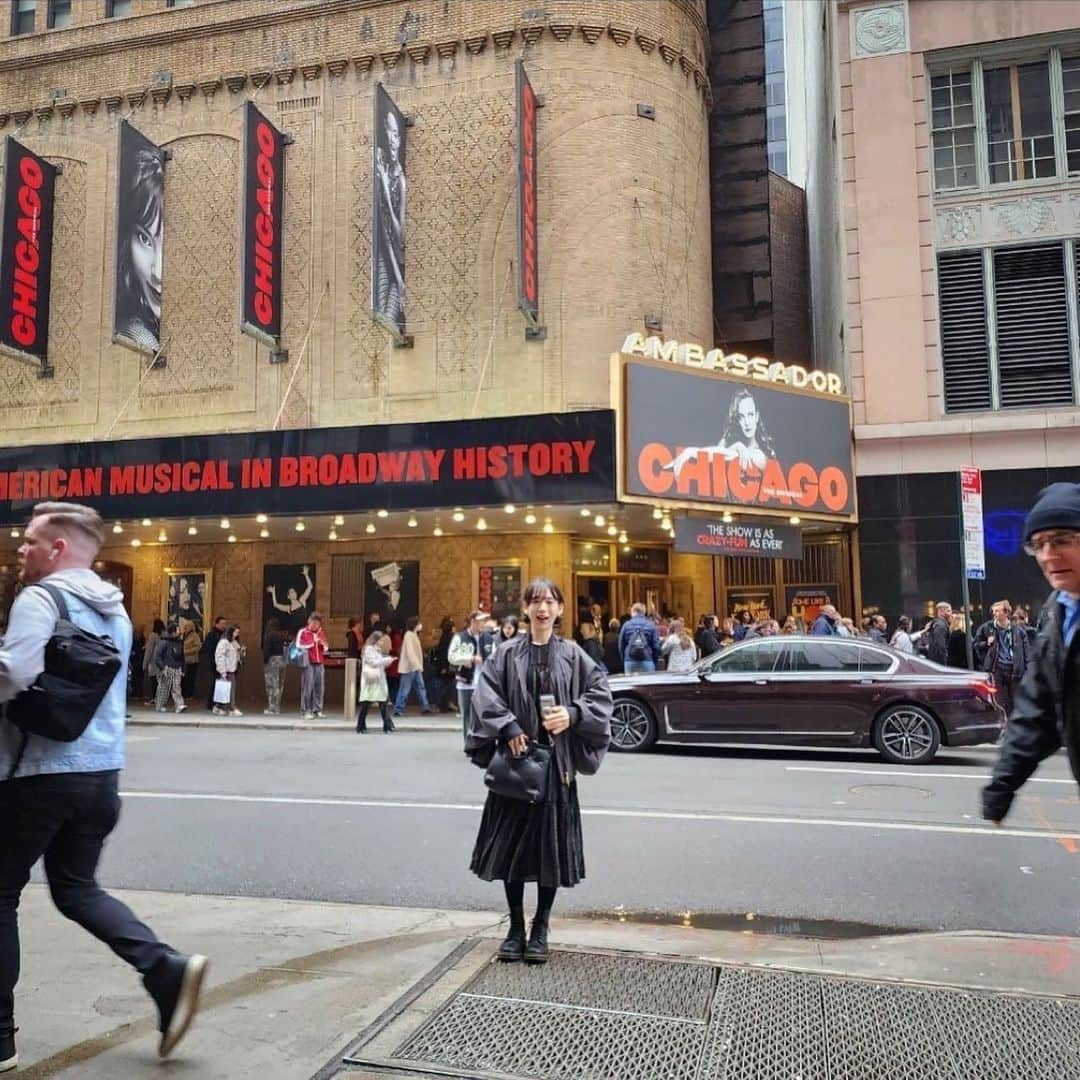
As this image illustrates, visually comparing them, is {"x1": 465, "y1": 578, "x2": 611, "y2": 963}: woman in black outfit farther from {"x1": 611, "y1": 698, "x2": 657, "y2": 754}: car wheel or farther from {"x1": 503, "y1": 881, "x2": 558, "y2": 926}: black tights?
{"x1": 611, "y1": 698, "x2": 657, "y2": 754}: car wheel

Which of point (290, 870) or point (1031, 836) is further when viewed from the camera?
point (1031, 836)

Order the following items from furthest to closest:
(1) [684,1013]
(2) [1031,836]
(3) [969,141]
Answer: (3) [969,141]
(2) [1031,836]
(1) [684,1013]

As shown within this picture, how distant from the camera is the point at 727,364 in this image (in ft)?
59.5

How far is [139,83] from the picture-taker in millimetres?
23359

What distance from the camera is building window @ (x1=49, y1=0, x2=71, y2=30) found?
24.8 m

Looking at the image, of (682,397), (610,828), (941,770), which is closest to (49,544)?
(610,828)

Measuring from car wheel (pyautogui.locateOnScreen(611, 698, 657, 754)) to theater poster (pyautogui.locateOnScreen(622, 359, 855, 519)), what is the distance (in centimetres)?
487

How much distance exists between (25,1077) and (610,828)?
489 cm

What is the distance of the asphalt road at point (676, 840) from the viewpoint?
5762mm

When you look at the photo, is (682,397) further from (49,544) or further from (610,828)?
(49,544)

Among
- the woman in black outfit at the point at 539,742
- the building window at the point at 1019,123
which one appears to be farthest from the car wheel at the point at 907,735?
the building window at the point at 1019,123

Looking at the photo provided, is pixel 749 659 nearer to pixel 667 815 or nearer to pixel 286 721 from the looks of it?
pixel 667 815

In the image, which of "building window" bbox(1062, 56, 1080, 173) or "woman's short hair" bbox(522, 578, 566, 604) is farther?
"building window" bbox(1062, 56, 1080, 173)

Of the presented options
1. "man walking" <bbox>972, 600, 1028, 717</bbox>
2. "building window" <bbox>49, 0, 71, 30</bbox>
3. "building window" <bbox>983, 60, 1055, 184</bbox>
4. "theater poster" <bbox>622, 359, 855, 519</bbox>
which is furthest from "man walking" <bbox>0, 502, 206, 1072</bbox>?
"building window" <bbox>49, 0, 71, 30</bbox>
